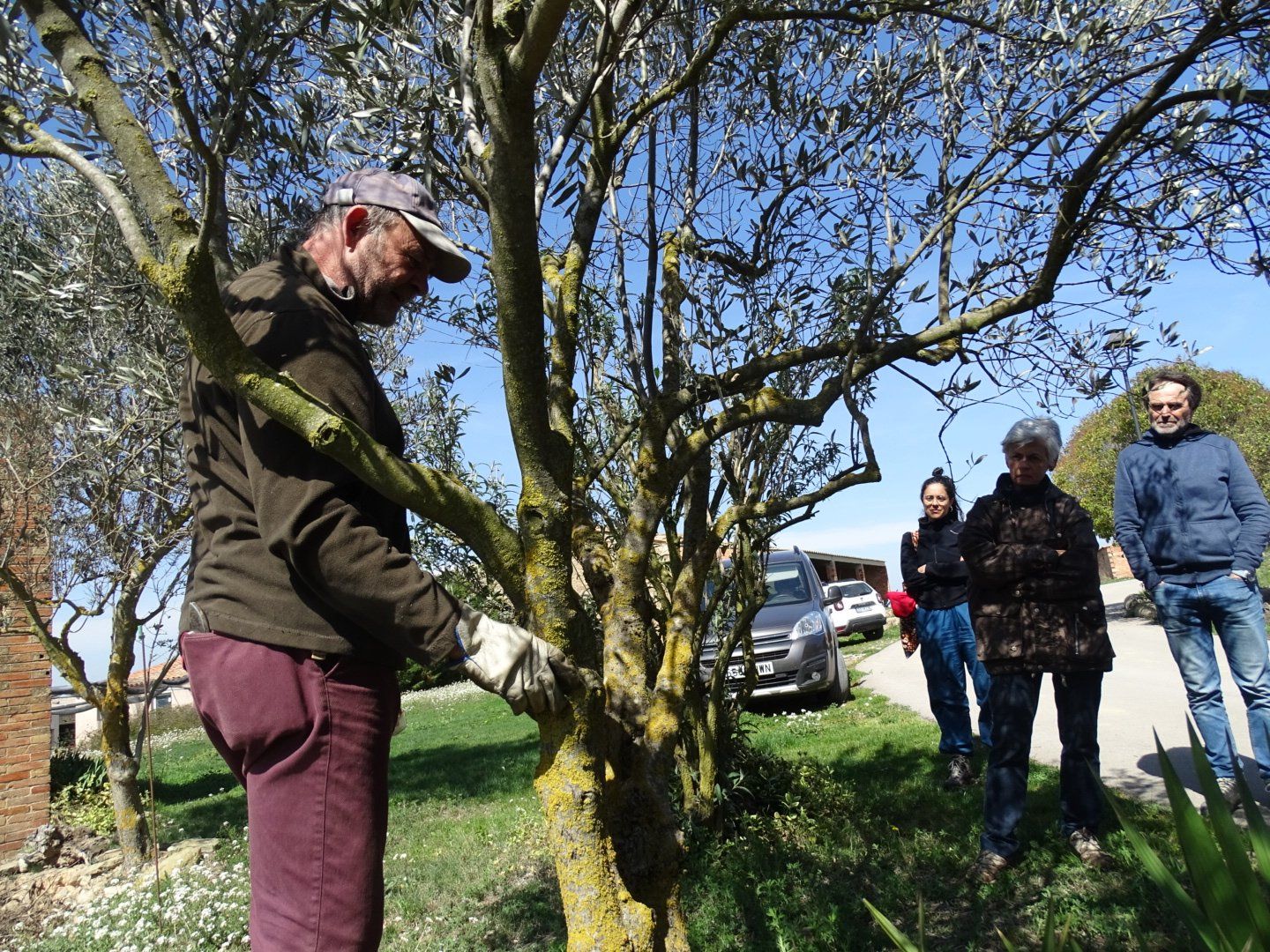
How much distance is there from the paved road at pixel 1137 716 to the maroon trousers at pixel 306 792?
6.14ft

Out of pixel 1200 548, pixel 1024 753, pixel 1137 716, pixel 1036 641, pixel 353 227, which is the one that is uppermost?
pixel 353 227

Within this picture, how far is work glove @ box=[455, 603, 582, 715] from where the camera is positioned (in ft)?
6.18

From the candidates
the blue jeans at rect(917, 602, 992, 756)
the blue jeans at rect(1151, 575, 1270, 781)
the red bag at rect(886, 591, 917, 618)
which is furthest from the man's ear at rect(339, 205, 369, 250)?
the red bag at rect(886, 591, 917, 618)

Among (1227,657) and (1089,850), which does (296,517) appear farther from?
(1227,657)

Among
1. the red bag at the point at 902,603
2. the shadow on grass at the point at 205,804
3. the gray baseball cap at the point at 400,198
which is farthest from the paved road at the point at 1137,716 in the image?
the shadow on grass at the point at 205,804

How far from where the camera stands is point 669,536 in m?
4.76

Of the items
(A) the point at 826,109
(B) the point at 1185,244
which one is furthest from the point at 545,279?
(B) the point at 1185,244

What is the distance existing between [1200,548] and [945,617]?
1.93m

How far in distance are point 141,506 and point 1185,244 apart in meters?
6.62

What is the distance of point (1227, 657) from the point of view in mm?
4641

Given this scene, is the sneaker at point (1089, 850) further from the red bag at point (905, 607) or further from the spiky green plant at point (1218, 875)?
the spiky green plant at point (1218, 875)

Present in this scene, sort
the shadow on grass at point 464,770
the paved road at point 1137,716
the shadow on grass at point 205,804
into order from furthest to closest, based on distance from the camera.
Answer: the shadow on grass at point 464,770
the shadow on grass at point 205,804
the paved road at point 1137,716

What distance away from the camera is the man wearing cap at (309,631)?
5.84 feet

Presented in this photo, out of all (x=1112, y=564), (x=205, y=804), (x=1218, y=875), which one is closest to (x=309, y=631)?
(x=1218, y=875)
